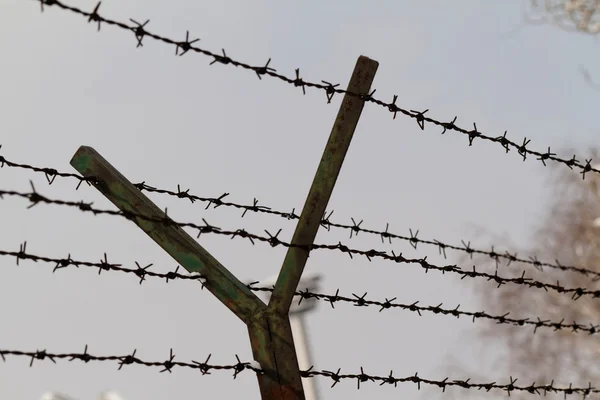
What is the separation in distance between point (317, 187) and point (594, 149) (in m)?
13.8

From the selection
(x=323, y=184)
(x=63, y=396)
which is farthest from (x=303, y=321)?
(x=323, y=184)

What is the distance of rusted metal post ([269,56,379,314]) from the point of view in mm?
2721

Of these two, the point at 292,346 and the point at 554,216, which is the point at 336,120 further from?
the point at 554,216

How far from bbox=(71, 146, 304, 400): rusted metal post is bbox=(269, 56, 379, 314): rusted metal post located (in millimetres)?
73

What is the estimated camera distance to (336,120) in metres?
2.88

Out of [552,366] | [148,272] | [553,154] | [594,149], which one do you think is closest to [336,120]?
[148,272]

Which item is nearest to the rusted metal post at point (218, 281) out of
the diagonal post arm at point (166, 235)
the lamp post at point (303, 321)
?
the diagonal post arm at point (166, 235)

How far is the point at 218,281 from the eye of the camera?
265 centimetres

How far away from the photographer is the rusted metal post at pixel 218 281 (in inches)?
103

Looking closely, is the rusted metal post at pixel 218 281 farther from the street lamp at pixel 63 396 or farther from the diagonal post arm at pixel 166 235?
the street lamp at pixel 63 396

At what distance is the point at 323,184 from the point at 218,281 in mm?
471

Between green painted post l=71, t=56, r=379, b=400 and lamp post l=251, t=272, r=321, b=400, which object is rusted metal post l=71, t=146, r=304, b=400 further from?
lamp post l=251, t=272, r=321, b=400

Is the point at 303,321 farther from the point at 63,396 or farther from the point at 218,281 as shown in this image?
the point at 218,281

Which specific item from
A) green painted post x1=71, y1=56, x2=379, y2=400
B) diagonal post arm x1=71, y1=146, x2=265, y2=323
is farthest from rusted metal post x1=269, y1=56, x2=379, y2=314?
diagonal post arm x1=71, y1=146, x2=265, y2=323
